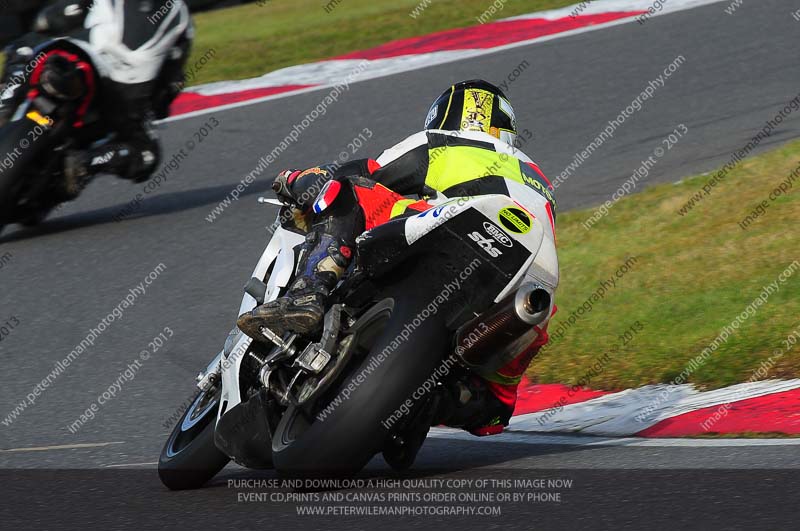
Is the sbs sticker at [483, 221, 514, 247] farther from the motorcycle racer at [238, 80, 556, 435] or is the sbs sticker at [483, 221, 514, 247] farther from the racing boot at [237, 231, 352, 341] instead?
the racing boot at [237, 231, 352, 341]

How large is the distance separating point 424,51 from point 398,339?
30.6ft

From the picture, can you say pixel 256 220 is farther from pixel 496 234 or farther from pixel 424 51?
pixel 496 234

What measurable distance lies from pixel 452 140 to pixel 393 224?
1.73ft

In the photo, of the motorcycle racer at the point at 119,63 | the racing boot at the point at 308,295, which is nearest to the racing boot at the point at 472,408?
the racing boot at the point at 308,295

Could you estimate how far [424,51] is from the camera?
1312 centimetres

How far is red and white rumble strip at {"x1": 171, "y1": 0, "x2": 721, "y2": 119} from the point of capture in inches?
495

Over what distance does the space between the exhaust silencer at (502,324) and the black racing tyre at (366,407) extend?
88mm

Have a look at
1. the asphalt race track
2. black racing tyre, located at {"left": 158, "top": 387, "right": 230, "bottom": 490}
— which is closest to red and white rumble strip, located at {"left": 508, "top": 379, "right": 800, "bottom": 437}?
the asphalt race track

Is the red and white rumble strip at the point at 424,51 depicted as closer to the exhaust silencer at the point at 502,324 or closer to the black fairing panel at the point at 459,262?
the black fairing panel at the point at 459,262

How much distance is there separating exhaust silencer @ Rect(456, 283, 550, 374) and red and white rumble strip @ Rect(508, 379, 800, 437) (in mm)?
1264

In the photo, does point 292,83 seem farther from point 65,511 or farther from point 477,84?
point 65,511

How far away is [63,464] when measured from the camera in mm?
5367

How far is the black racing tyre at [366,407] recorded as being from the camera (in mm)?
4039

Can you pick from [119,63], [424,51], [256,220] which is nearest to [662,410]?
[256,220]
